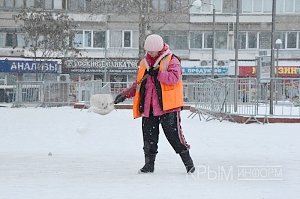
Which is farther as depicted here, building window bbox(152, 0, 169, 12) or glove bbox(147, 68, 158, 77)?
building window bbox(152, 0, 169, 12)

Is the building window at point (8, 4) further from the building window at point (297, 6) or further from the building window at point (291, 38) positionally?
the building window at point (297, 6)

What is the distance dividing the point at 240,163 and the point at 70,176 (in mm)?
2262

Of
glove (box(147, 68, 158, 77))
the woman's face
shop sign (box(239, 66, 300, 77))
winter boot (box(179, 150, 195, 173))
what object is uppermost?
the woman's face

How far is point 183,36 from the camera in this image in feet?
158

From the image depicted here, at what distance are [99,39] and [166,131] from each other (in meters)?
41.9

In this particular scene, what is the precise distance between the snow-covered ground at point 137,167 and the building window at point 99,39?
36006 mm

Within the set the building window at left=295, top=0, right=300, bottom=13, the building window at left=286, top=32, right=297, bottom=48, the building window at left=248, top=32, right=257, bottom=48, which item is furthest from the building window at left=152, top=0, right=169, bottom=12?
the building window at left=295, top=0, right=300, bottom=13

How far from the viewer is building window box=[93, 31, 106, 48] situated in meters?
48.0

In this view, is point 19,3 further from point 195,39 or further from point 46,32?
point 195,39

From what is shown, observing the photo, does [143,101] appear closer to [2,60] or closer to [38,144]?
[38,144]

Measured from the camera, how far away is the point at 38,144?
1019cm

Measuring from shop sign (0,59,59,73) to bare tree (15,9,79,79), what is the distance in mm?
161

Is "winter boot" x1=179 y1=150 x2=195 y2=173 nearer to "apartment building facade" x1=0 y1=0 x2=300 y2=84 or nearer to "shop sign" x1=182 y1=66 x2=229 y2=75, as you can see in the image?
"shop sign" x1=182 y1=66 x2=229 y2=75

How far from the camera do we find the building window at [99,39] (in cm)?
4797
